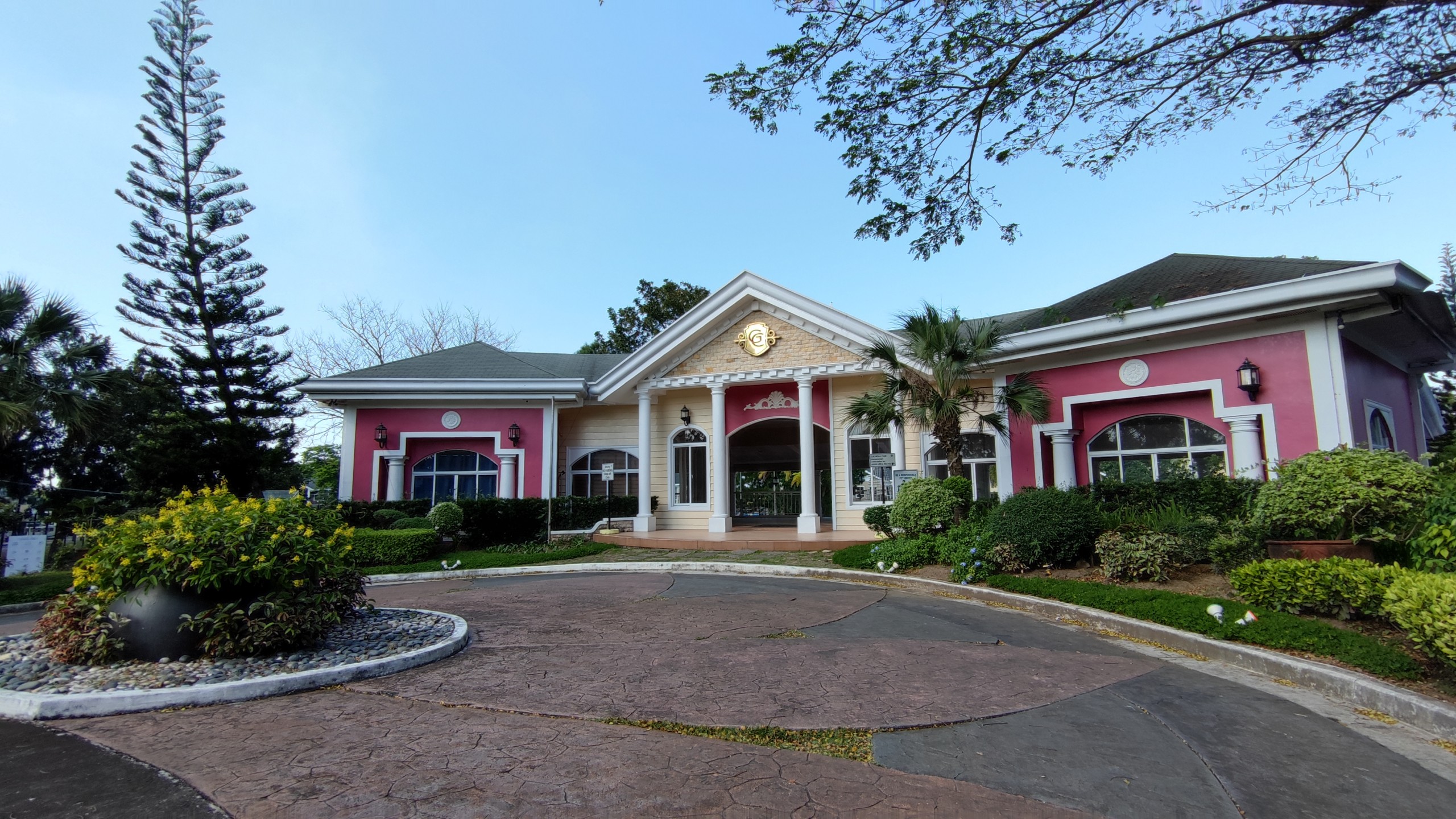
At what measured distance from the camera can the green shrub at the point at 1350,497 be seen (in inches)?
259

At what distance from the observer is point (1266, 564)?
6605mm

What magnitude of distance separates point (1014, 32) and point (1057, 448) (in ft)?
23.9

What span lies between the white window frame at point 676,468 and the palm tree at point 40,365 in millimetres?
11330

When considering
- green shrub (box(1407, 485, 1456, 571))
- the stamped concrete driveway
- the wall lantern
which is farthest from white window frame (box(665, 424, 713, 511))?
green shrub (box(1407, 485, 1456, 571))

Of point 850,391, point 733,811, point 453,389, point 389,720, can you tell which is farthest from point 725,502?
point 733,811

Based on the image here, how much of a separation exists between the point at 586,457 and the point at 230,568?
1359 cm

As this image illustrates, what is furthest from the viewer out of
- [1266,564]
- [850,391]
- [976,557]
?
[850,391]

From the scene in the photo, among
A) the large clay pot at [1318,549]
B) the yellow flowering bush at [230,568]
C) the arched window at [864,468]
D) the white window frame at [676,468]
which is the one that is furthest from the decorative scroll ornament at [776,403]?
the yellow flowering bush at [230,568]

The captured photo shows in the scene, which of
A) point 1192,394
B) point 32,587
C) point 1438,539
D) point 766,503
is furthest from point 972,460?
point 32,587

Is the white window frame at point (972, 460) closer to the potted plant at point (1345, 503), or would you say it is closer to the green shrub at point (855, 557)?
the green shrub at point (855, 557)

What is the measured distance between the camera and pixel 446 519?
49.0 ft

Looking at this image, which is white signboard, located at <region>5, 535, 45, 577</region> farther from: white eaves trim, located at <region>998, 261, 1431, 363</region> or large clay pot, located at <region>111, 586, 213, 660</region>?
white eaves trim, located at <region>998, 261, 1431, 363</region>

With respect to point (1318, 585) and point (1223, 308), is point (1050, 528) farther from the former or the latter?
point (1223, 308)

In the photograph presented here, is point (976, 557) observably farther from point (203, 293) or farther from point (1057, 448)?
point (203, 293)
